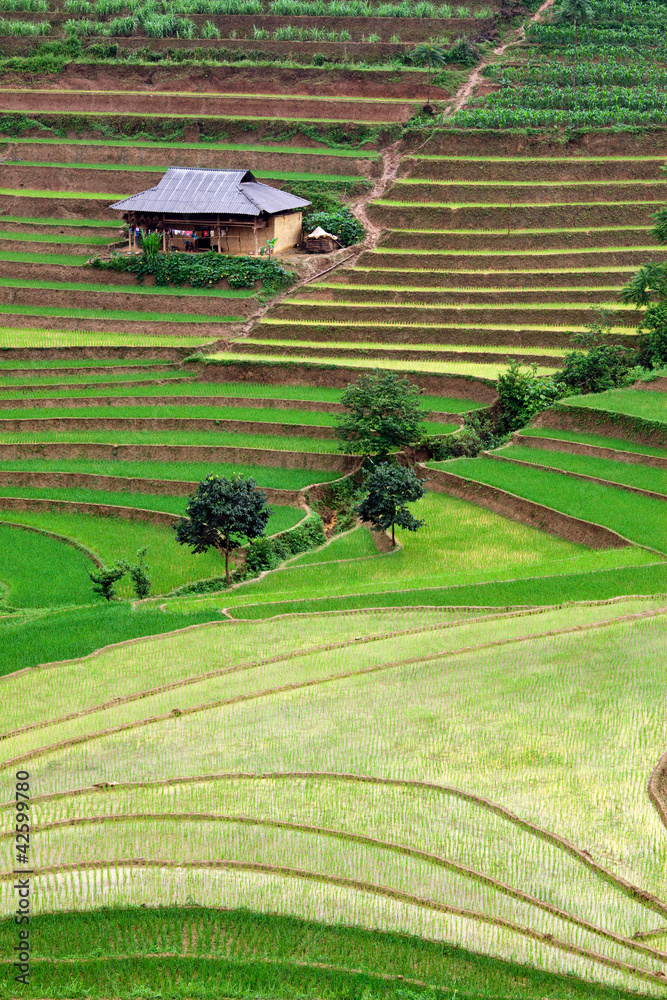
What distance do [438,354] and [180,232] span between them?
38.1 ft

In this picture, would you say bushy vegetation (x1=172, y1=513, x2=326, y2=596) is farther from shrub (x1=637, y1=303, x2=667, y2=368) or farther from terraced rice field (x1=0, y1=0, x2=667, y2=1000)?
shrub (x1=637, y1=303, x2=667, y2=368)

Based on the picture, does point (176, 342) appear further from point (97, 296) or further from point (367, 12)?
point (367, 12)

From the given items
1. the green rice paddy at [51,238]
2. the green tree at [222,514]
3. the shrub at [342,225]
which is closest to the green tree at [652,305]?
the shrub at [342,225]

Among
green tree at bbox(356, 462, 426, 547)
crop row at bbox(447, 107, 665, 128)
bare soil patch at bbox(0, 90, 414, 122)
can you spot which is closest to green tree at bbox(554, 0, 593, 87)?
crop row at bbox(447, 107, 665, 128)

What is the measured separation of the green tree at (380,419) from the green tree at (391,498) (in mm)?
3592

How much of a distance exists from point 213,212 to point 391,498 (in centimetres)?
1854

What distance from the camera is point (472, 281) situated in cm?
3716

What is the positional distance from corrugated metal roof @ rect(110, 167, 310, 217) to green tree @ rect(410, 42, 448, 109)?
34.1ft

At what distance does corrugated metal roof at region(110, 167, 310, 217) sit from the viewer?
39.2 m

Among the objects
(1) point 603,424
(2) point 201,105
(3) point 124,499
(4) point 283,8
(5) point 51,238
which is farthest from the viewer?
(4) point 283,8

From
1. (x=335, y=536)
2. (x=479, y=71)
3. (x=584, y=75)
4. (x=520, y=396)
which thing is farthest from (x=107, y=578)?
(x=479, y=71)

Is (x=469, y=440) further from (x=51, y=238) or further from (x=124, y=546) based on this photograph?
(x=51, y=238)

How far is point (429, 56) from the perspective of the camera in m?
47.7

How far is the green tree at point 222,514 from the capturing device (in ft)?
73.3
